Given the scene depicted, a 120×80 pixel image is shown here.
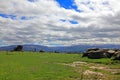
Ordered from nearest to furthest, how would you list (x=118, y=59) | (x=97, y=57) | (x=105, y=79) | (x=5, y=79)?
(x=5, y=79) < (x=105, y=79) < (x=118, y=59) < (x=97, y=57)

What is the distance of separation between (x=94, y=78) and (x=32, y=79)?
889cm

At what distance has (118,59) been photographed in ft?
240

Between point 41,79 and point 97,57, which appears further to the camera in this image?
point 97,57

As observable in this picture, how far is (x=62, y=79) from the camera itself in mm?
34312

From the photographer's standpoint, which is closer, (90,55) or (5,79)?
(5,79)

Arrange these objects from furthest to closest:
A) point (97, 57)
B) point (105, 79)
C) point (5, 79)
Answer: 1. point (97, 57)
2. point (105, 79)
3. point (5, 79)

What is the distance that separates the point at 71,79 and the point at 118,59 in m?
41.3

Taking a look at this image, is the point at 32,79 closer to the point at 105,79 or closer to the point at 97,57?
the point at 105,79

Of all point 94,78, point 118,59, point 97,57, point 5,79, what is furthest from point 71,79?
point 97,57

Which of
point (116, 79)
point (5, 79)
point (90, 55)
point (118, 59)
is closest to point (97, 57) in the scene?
point (90, 55)

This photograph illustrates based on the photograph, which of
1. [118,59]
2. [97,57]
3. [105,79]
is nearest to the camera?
[105,79]

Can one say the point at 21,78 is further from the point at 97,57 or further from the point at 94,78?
the point at 97,57

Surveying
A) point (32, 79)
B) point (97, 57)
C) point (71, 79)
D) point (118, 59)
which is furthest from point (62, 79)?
point (97, 57)

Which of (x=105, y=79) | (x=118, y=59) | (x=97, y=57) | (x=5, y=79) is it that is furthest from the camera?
(x=97, y=57)
